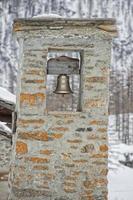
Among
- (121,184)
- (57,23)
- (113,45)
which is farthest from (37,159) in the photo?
(113,45)

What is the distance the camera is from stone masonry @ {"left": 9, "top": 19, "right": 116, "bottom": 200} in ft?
15.7

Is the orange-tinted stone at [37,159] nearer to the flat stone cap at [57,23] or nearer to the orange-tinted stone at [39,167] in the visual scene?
the orange-tinted stone at [39,167]

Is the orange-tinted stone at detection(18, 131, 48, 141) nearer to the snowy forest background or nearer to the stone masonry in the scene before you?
the stone masonry

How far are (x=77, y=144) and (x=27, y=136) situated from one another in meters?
0.59

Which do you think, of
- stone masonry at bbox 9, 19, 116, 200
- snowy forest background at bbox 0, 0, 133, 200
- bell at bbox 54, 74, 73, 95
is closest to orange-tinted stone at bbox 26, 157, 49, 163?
stone masonry at bbox 9, 19, 116, 200

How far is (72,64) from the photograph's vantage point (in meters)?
5.06

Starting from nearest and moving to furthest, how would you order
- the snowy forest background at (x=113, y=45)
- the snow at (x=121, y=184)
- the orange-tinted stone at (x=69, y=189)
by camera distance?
the orange-tinted stone at (x=69, y=189) < the snow at (x=121, y=184) < the snowy forest background at (x=113, y=45)

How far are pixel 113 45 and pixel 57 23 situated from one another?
130 feet

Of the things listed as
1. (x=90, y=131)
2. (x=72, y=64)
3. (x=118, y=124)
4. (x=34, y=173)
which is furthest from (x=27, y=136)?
(x=118, y=124)

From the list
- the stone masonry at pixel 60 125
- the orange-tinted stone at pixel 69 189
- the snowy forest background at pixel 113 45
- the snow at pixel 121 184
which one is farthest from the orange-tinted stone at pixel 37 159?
the snowy forest background at pixel 113 45

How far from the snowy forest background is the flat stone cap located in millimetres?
25071

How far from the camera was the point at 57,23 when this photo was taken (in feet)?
15.8

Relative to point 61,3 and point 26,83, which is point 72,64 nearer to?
point 26,83

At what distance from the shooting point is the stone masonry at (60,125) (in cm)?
477
